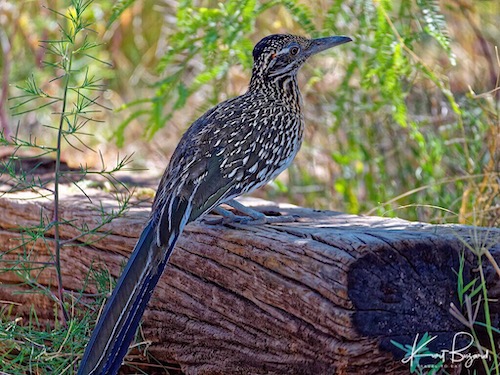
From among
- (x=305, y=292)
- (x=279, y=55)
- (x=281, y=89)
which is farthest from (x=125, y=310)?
(x=279, y=55)

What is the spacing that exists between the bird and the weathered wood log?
0.22 metres

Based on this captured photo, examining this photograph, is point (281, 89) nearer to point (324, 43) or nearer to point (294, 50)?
point (294, 50)

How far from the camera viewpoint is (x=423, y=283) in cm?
314

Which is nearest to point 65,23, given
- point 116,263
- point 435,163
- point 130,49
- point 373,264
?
point 130,49

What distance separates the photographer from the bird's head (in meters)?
4.48

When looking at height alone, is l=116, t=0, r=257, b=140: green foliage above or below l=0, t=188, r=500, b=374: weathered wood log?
above

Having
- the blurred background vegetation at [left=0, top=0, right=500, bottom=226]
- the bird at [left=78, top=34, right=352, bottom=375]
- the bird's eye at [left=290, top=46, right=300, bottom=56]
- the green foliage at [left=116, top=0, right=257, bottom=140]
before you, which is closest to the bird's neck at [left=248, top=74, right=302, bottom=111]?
the bird at [left=78, top=34, right=352, bottom=375]

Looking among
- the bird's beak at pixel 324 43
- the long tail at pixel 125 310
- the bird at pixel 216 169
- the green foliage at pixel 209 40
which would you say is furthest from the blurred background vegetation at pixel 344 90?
the long tail at pixel 125 310

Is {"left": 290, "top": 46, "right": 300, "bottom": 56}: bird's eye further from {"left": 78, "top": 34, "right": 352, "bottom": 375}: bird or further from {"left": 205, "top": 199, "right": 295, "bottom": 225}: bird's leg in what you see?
{"left": 205, "top": 199, "right": 295, "bottom": 225}: bird's leg

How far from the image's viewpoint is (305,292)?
10.4 ft

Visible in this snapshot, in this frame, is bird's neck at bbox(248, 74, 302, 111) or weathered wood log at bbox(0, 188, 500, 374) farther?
bird's neck at bbox(248, 74, 302, 111)

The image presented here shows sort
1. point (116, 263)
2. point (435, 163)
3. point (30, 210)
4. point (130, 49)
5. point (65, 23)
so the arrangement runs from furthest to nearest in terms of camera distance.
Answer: point (130, 49) < point (65, 23) < point (435, 163) < point (30, 210) < point (116, 263)

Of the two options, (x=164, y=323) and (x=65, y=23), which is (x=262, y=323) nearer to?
(x=164, y=323)

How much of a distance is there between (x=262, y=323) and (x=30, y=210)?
1.67 meters
